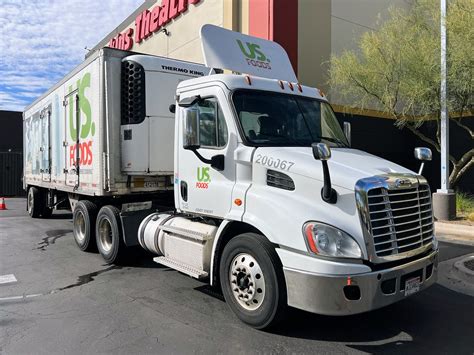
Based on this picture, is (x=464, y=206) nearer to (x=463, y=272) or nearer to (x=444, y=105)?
(x=444, y=105)

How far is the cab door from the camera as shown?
16.4 ft

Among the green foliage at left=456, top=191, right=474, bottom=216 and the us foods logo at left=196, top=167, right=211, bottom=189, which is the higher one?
the us foods logo at left=196, top=167, right=211, bottom=189

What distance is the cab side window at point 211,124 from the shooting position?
5.09 meters

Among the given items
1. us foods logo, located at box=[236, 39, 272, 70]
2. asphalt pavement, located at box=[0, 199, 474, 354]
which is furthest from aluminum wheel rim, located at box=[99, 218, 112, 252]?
us foods logo, located at box=[236, 39, 272, 70]

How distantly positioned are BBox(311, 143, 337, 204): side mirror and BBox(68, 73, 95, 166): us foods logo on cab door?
4920 millimetres

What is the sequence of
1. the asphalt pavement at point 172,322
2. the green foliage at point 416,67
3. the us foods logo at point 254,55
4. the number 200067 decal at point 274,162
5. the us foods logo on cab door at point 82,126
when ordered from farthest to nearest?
the green foliage at point 416,67 < the us foods logo on cab door at point 82,126 < the us foods logo at point 254,55 < the number 200067 decal at point 274,162 < the asphalt pavement at point 172,322

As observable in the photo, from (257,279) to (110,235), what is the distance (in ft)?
13.4

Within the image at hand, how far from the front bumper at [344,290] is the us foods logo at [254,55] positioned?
10.4 feet

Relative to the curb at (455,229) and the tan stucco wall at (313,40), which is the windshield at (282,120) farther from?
the tan stucco wall at (313,40)

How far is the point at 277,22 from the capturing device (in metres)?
14.6

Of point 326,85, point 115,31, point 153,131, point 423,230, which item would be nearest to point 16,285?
point 153,131

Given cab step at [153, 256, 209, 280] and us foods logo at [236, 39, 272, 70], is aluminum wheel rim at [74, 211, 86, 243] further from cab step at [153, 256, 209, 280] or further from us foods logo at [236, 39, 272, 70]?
us foods logo at [236, 39, 272, 70]

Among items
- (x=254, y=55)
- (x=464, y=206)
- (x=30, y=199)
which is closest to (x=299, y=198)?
(x=254, y=55)

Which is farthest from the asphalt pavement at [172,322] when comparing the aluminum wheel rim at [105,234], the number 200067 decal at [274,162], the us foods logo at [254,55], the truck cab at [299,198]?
the us foods logo at [254,55]
